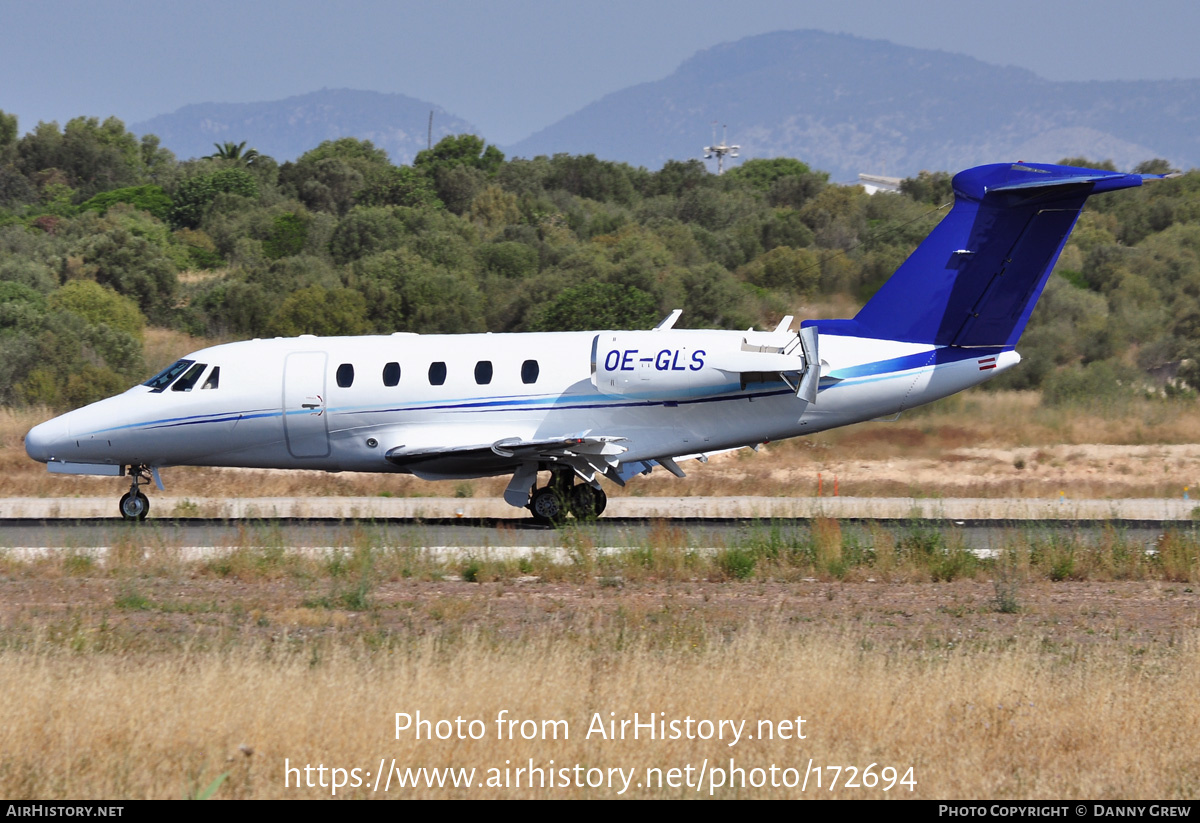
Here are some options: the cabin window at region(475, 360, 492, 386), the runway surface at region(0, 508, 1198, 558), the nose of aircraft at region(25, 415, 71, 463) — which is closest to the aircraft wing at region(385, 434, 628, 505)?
the runway surface at region(0, 508, 1198, 558)

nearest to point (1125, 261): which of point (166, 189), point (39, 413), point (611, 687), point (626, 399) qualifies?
point (626, 399)

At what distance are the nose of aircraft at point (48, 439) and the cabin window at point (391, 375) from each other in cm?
511

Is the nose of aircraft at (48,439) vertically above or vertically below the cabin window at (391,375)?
below

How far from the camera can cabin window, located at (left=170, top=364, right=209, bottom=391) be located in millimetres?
19812

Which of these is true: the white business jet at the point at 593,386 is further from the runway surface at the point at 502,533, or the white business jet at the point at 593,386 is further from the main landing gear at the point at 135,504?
the runway surface at the point at 502,533

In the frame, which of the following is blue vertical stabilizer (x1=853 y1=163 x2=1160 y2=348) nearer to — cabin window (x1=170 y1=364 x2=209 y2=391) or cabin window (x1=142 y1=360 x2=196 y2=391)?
cabin window (x1=170 y1=364 x2=209 y2=391)

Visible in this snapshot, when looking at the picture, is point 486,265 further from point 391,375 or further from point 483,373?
point 483,373

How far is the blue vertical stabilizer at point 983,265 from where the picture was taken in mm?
18141

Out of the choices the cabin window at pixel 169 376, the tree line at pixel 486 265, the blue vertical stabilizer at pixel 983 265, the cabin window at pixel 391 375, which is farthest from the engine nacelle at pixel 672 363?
the cabin window at pixel 169 376

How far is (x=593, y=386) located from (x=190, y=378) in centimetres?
645

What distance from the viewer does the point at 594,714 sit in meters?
8.06

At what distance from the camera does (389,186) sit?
70562mm

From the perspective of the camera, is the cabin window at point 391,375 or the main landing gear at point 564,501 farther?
the main landing gear at point 564,501
